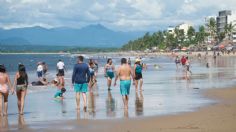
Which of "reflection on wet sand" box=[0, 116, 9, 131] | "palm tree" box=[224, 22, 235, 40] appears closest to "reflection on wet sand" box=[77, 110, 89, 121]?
"reflection on wet sand" box=[0, 116, 9, 131]

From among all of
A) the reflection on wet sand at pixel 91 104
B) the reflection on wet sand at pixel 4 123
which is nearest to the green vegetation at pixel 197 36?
the reflection on wet sand at pixel 91 104

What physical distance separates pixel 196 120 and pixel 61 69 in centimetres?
1650

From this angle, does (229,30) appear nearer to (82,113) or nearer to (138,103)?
(138,103)

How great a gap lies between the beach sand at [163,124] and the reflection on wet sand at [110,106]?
1.49 m

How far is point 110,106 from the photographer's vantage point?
16.1 metres

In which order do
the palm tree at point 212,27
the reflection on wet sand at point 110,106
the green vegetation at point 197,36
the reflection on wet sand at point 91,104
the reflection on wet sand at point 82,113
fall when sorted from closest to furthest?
the reflection on wet sand at point 82,113 → the reflection on wet sand at point 110,106 → the reflection on wet sand at point 91,104 → the palm tree at point 212,27 → the green vegetation at point 197,36

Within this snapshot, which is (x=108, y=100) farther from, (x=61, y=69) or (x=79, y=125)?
(x=61, y=69)

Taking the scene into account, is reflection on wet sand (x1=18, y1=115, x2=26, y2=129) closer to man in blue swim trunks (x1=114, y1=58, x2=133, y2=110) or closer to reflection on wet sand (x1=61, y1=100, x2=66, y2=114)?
reflection on wet sand (x1=61, y1=100, x2=66, y2=114)

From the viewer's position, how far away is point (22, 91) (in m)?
14.8

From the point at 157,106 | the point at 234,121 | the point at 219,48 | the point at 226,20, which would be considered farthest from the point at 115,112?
the point at 226,20

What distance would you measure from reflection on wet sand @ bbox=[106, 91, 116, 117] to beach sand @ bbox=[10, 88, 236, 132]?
1495mm

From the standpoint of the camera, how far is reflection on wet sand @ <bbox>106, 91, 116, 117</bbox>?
14207 millimetres

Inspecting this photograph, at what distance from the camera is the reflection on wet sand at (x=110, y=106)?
14.2 meters

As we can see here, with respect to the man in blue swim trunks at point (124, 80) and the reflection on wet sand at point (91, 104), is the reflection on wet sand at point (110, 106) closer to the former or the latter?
the reflection on wet sand at point (91, 104)
